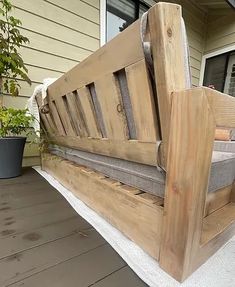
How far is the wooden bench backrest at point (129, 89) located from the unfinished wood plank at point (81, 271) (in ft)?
1.31

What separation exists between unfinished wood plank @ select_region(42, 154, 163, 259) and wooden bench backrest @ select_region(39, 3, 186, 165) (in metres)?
0.17

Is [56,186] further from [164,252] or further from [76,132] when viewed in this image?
[164,252]

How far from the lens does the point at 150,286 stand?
24.3 inches

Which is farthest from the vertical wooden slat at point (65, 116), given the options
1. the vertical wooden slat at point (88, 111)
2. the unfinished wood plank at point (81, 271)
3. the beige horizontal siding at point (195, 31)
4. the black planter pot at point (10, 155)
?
the beige horizontal siding at point (195, 31)

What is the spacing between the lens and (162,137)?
0.65 meters

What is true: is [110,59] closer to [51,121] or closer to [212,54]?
[51,121]

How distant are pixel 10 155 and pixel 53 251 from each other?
1168 millimetres

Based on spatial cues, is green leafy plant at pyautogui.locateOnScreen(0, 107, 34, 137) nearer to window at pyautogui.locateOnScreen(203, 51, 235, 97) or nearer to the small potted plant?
the small potted plant

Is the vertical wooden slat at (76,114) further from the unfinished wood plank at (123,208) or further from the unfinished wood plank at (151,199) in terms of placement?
the unfinished wood plank at (151,199)

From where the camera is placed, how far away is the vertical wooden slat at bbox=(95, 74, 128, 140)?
2.62 feet

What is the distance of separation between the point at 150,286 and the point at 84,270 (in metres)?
0.23

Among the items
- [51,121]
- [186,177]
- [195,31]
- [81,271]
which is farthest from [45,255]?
[195,31]

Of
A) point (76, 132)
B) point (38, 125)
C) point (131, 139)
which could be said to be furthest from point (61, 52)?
point (131, 139)

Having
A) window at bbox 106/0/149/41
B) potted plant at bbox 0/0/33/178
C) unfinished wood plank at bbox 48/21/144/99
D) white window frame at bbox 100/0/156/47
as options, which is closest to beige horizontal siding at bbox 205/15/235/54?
window at bbox 106/0/149/41
